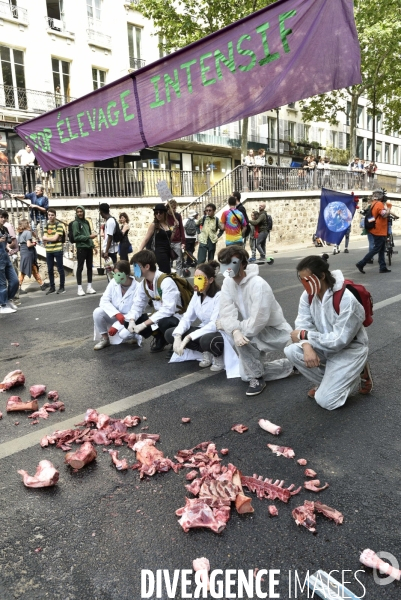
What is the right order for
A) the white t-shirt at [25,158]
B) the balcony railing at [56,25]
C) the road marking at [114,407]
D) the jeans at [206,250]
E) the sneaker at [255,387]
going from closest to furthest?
1. the road marking at [114,407]
2. the sneaker at [255,387]
3. the jeans at [206,250]
4. the white t-shirt at [25,158]
5. the balcony railing at [56,25]

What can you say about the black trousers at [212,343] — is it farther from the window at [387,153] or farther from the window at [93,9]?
the window at [387,153]

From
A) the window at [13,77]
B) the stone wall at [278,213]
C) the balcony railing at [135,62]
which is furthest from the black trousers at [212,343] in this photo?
the balcony railing at [135,62]

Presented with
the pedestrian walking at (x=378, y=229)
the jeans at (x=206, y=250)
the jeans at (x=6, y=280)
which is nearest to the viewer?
the jeans at (x=6, y=280)

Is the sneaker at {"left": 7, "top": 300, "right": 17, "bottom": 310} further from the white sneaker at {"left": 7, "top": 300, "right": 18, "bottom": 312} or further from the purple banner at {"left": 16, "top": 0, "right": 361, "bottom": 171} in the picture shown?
the purple banner at {"left": 16, "top": 0, "right": 361, "bottom": 171}

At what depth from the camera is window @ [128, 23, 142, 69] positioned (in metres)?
29.2

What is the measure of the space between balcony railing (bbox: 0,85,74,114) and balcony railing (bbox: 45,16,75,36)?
131 inches

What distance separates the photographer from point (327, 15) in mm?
2986

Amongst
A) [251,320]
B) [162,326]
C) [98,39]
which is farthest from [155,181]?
[251,320]

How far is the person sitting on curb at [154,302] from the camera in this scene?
221 inches

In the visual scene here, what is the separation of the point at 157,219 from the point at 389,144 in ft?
199

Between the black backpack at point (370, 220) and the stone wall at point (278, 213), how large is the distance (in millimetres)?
9301

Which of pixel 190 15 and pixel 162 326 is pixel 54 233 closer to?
pixel 162 326

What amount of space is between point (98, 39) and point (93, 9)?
1.65 meters

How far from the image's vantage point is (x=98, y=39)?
2723 centimetres
